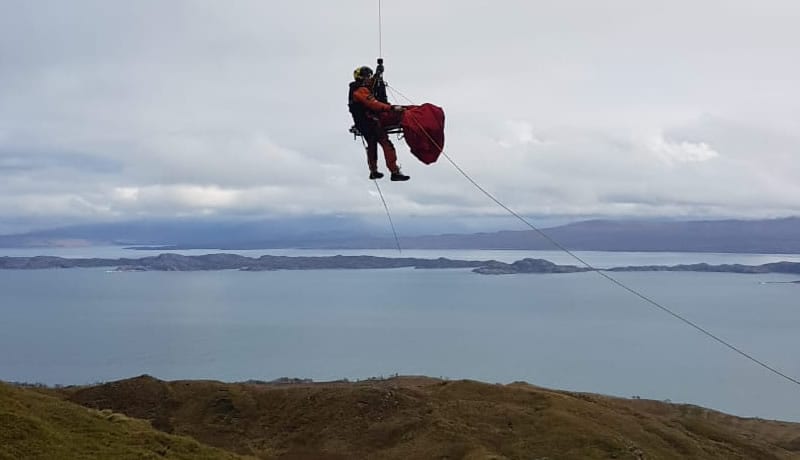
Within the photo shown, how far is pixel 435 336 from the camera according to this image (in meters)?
121

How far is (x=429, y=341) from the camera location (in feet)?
378

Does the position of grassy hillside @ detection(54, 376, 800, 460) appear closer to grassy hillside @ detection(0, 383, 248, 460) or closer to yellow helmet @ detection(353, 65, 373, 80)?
grassy hillside @ detection(0, 383, 248, 460)

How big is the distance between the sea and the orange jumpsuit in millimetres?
75878

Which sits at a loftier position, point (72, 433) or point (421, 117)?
point (421, 117)

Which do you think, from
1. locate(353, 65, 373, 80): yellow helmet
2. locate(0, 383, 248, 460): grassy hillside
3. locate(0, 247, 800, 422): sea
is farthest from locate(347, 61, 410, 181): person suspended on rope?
locate(0, 247, 800, 422): sea

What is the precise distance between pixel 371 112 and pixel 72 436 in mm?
10789

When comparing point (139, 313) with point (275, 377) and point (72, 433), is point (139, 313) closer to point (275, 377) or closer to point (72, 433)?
point (275, 377)

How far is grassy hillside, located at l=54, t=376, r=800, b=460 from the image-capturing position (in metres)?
23.3

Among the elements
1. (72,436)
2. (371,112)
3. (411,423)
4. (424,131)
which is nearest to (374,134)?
(371,112)

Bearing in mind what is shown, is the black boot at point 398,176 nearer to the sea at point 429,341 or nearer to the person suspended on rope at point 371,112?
the person suspended on rope at point 371,112

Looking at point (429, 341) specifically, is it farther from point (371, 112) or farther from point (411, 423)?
point (371, 112)

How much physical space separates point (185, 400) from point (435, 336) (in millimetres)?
92238

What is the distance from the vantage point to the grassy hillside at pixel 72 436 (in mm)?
13430

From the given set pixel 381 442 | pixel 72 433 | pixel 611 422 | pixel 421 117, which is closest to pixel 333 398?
pixel 381 442
